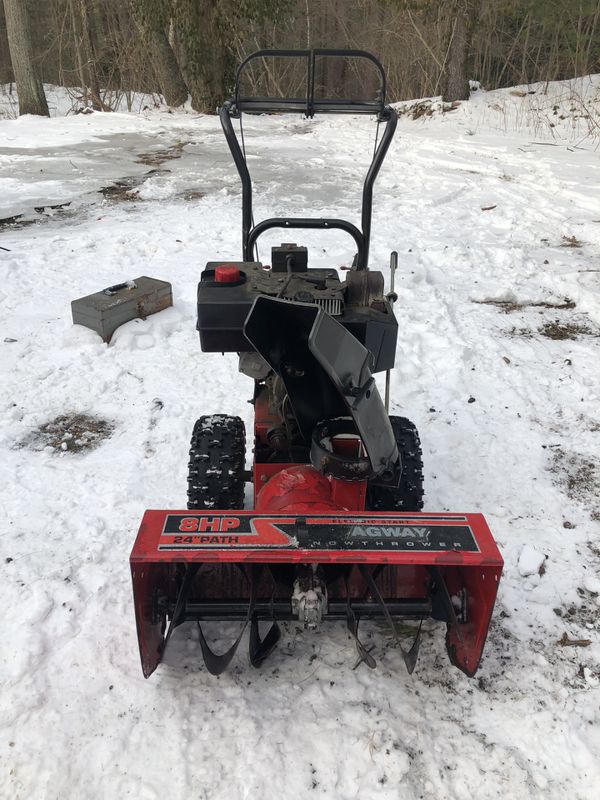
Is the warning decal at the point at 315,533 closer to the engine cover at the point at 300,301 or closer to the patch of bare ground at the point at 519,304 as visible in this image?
the engine cover at the point at 300,301

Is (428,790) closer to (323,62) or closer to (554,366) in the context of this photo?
(554,366)

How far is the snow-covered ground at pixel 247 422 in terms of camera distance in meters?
1.96

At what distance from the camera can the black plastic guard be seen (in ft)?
5.87

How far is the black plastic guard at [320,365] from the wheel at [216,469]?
53 centimetres

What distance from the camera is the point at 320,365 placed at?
6.56ft

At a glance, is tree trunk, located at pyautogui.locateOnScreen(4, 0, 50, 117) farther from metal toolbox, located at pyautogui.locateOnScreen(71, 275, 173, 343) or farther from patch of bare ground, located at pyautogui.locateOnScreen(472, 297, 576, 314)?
patch of bare ground, located at pyautogui.locateOnScreen(472, 297, 576, 314)

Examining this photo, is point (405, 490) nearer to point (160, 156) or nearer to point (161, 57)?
point (160, 156)

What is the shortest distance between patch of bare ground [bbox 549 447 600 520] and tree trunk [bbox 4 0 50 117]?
566 inches

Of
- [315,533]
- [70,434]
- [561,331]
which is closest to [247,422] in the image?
[70,434]

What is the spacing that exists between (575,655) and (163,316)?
3698mm

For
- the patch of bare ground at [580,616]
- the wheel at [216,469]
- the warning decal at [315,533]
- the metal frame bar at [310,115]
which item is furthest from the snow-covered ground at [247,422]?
the metal frame bar at [310,115]

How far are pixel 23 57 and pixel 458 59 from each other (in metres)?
9.40

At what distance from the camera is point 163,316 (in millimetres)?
4918

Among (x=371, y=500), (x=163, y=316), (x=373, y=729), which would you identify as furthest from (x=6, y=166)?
(x=373, y=729)
